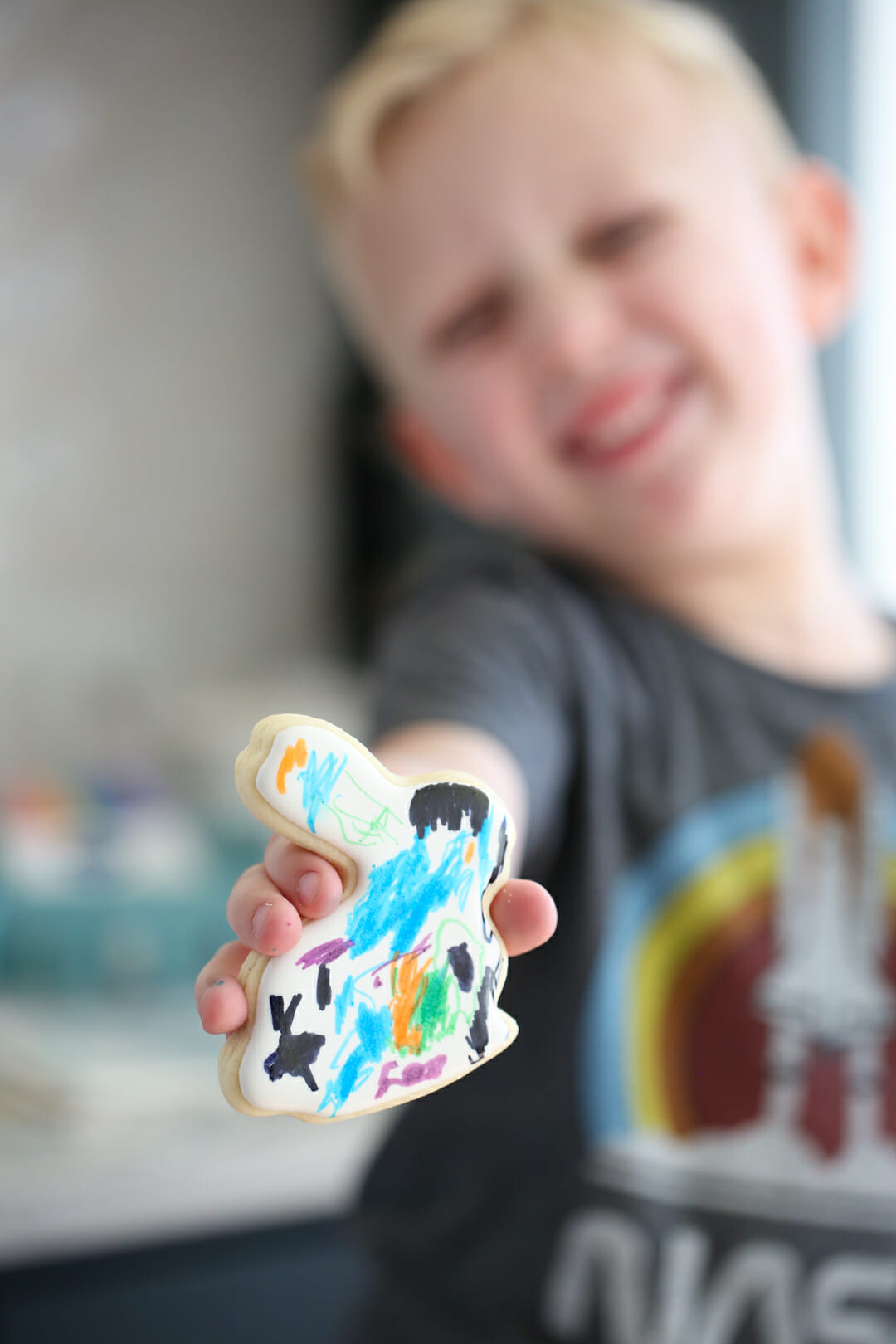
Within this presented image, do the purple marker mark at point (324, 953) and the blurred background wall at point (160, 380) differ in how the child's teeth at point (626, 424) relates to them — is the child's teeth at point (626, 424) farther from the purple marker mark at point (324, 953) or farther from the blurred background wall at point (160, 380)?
the blurred background wall at point (160, 380)

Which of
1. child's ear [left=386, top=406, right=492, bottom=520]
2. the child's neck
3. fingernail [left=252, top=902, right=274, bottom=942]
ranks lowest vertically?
the child's neck

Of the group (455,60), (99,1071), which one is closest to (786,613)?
(455,60)

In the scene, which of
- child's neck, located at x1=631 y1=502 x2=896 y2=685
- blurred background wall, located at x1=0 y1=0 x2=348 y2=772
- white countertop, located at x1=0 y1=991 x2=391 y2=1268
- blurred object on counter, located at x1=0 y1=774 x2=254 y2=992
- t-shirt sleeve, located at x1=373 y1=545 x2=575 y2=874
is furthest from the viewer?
blurred background wall, located at x1=0 y1=0 x2=348 y2=772

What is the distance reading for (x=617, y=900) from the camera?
36 centimetres

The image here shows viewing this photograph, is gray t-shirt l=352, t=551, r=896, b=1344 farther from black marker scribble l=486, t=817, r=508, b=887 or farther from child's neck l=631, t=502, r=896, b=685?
black marker scribble l=486, t=817, r=508, b=887

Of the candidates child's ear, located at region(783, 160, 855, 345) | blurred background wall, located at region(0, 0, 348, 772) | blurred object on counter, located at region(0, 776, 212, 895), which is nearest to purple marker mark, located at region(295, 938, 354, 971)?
child's ear, located at region(783, 160, 855, 345)

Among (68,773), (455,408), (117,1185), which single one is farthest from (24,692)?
(455,408)

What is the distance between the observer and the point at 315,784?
0.49 feet

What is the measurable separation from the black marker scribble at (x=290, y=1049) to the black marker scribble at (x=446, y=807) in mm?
26

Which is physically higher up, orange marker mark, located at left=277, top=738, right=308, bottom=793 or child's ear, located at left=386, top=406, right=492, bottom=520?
orange marker mark, located at left=277, top=738, right=308, bottom=793

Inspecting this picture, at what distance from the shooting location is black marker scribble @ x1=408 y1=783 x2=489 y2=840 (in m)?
0.16

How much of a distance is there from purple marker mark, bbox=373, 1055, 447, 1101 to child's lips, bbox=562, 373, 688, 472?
25 cm

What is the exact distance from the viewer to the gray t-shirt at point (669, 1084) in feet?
1.17

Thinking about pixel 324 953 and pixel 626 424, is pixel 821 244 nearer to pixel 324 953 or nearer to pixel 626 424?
pixel 626 424
